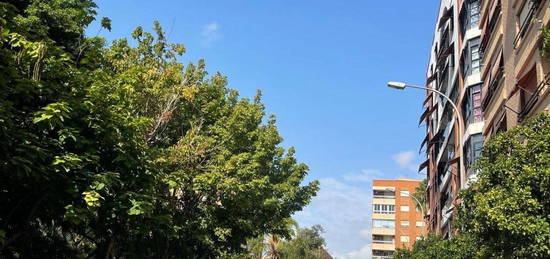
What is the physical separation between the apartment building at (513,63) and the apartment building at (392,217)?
68656mm

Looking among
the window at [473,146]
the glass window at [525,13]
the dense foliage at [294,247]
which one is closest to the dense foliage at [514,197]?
the glass window at [525,13]

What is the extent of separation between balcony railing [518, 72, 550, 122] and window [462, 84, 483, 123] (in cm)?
1003

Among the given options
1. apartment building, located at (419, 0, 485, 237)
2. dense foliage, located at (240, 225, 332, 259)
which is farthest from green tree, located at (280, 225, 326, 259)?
apartment building, located at (419, 0, 485, 237)

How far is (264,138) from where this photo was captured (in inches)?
957

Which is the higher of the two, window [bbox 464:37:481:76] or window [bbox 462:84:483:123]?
window [bbox 464:37:481:76]

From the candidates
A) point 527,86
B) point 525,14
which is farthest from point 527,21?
point 527,86

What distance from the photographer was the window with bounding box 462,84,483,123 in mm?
28750

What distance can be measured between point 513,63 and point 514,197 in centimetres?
1154

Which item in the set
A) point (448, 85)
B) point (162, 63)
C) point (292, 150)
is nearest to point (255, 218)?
point (292, 150)

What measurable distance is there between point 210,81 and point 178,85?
3567 mm

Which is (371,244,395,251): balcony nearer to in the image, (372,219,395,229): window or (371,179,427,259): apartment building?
(371,179,427,259): apartment building

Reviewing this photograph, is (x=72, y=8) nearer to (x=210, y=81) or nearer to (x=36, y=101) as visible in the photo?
(x=210, y=81)

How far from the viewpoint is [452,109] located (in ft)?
121

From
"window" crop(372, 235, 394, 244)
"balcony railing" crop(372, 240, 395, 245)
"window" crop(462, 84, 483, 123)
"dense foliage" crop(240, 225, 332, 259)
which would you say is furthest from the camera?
"window" crop(372, 235, 394, 244)
